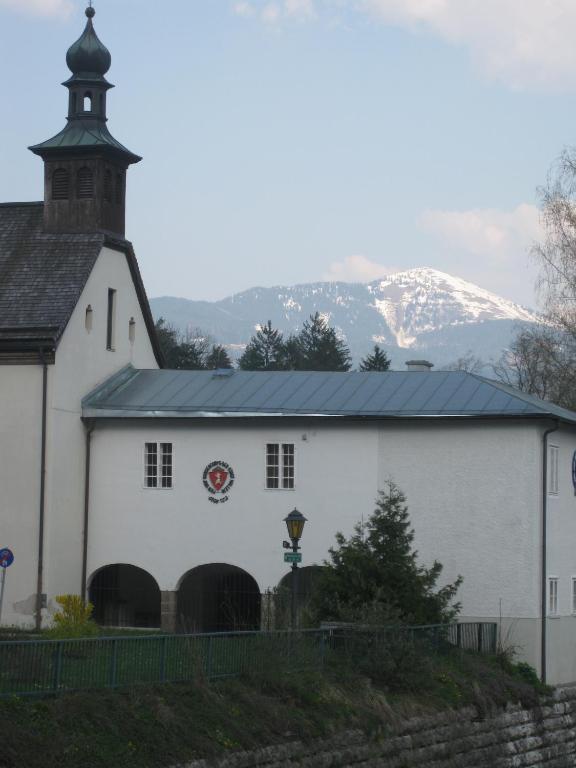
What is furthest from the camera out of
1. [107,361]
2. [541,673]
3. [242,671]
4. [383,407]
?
[107,361]

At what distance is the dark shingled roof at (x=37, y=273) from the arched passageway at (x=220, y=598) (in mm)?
6990

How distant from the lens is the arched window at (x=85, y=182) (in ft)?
123

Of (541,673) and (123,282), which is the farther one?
(123,282)

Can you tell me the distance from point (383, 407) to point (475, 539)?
12.1ft

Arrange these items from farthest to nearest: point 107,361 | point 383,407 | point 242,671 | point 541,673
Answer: point 107,361 → point 383,407 → point 541,673 → point 242,671

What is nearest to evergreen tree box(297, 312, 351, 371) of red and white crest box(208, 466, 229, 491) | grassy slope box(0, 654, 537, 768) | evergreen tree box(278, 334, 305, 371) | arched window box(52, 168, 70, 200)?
evergreen tree box(278, 334, 305, 371)

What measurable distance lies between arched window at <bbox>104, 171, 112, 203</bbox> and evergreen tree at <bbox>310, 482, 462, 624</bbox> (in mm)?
13167

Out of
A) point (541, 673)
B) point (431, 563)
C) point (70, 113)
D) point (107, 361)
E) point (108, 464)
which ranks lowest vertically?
point (541, 673)

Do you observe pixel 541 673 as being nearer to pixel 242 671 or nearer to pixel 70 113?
pixel 242 671

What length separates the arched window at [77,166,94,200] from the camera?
3756 cm

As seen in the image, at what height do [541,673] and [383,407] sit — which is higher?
[383,407]

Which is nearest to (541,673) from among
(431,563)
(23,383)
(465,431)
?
(431,563)

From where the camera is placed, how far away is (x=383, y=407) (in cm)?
3366

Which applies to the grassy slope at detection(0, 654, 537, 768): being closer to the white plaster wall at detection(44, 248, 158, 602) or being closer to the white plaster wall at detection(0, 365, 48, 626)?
the white plaster wall at detection(44, 248, 158, 602)
